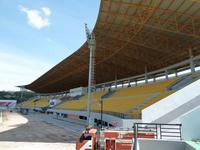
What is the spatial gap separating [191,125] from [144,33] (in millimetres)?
23193

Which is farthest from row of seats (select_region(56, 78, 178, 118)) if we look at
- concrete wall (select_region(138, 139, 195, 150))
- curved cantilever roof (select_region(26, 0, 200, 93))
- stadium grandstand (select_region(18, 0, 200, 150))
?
concrete wall (select_region(138, 139, 195, 150))

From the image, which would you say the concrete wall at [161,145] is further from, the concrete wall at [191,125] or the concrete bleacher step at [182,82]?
the concrete bleacher step at [182,82]

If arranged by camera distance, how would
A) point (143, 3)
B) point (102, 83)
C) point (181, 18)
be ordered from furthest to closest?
1. point (102, 83)
2. point (181, 18)
3. point (143, 3)

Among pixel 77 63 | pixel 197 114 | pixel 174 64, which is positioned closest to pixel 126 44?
pixel 174 64

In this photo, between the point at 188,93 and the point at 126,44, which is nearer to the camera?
the point at 188,93

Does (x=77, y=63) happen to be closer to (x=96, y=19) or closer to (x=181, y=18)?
(x=96, y=19)

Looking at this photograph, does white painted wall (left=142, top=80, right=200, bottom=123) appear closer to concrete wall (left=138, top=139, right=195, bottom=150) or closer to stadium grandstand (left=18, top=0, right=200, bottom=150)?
stadium grandstand (left=18, top=0, right=200, bottom=150)

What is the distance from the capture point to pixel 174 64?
4400 cm

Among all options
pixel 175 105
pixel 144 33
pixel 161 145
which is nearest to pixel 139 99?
pixel 144 33

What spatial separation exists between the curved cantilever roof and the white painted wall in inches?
485

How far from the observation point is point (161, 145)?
9734 mm

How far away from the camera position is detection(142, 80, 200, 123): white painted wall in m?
12.6

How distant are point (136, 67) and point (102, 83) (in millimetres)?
28297

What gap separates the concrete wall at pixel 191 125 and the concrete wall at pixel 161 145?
77cm
